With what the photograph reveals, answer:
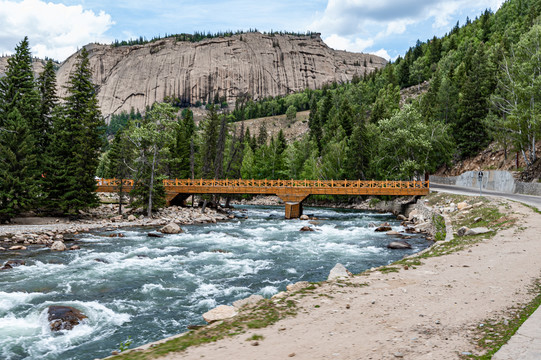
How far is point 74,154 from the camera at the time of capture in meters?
34.8

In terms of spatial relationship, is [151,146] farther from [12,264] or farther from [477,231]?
[477,231]

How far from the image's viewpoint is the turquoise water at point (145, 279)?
10.3 m

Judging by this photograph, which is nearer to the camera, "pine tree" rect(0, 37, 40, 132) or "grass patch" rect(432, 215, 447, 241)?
"grass patch" rect(432, 215, 447, 241)

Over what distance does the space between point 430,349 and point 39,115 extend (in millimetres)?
41512

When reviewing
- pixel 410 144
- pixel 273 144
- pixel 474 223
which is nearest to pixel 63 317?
pixel 474 223

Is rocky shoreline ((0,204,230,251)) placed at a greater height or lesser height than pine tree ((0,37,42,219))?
lesser

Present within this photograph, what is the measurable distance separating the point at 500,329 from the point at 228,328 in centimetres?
546

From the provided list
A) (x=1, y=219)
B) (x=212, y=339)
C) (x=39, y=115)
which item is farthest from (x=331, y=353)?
(x=39, y=115)

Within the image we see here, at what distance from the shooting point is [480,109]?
199 feet

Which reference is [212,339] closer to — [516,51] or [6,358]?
[6,358]

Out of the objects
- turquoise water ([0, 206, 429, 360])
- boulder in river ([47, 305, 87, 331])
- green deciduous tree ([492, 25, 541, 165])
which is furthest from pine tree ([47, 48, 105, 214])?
green deciduous tree ([492, 25, 541, 165])

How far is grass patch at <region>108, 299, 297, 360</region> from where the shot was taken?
260 inches

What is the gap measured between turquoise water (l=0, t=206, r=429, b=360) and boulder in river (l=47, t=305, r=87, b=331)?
26 centimetres

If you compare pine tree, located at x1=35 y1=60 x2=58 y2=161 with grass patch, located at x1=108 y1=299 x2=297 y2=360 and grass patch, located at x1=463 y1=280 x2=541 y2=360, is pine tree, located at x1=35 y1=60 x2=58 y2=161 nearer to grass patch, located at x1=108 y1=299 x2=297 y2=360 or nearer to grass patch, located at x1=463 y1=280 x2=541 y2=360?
grass patch, located at x1=108 y1=299 x2=297 y2=360
